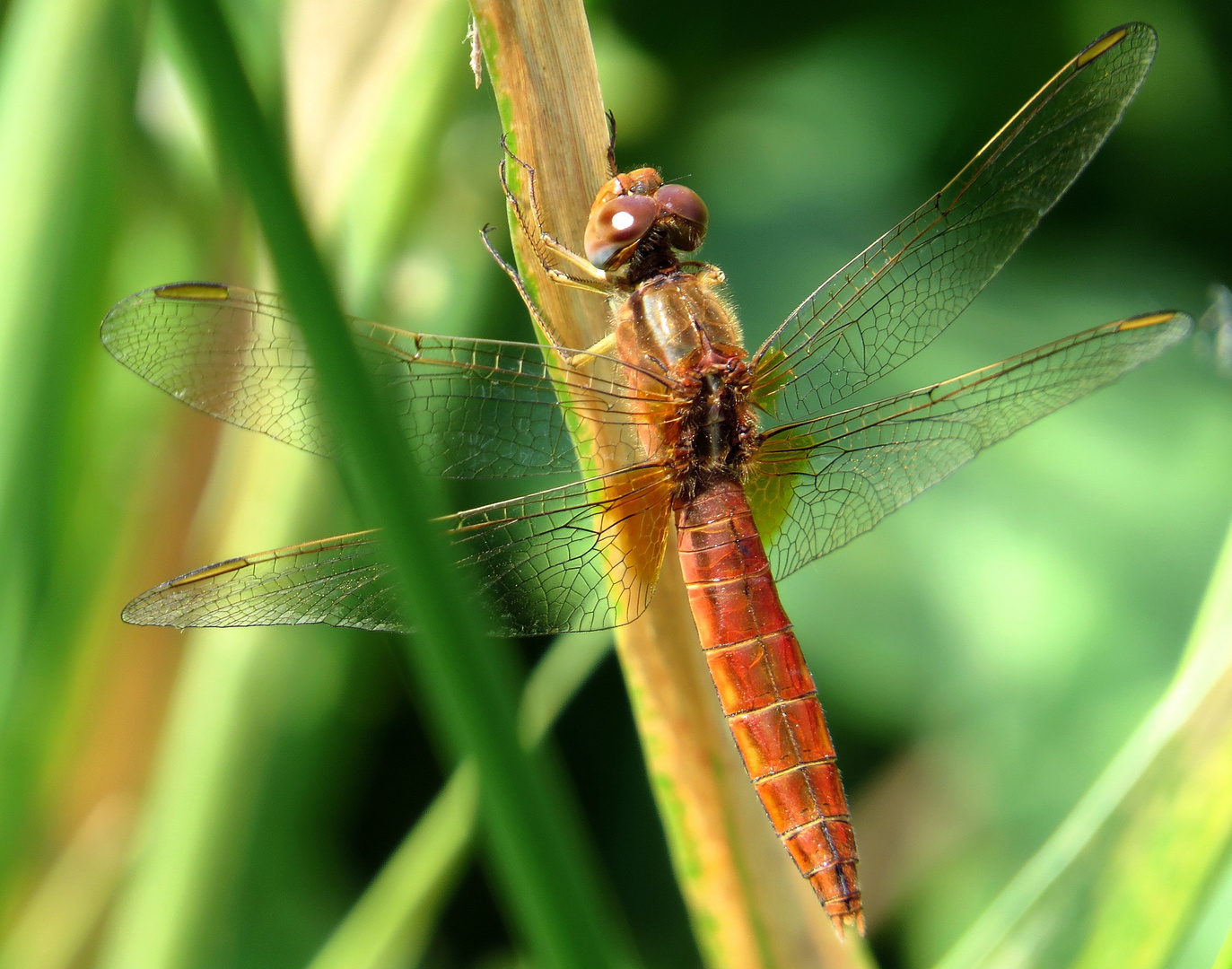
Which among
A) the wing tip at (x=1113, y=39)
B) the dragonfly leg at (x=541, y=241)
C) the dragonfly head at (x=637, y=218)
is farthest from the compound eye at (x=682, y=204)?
the wing tip at (x=1113, y=39)

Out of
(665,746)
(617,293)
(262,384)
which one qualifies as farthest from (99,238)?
(665,746)

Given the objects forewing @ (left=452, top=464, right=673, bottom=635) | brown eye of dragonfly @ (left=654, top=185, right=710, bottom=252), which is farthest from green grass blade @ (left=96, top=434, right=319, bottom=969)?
brown eye of dragonfly @ (left=654, top=185, right=710, bottom=252)

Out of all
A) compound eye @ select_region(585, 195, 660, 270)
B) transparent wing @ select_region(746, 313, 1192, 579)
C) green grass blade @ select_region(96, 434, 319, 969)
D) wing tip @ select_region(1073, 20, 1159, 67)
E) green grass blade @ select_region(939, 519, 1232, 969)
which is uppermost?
wing tip @ select_region(1073, 20, 1159, 67)

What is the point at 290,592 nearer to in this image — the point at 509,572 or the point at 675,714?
the point at 509,572

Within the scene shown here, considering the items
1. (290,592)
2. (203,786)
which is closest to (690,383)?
(290,592)

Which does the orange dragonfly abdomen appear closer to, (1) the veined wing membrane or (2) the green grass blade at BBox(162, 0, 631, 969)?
(1) the veined wing membrane

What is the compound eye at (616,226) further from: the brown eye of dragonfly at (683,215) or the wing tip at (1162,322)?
the wing tip at (1162,322)

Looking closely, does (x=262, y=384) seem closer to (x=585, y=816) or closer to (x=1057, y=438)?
(x=585, y=816)
